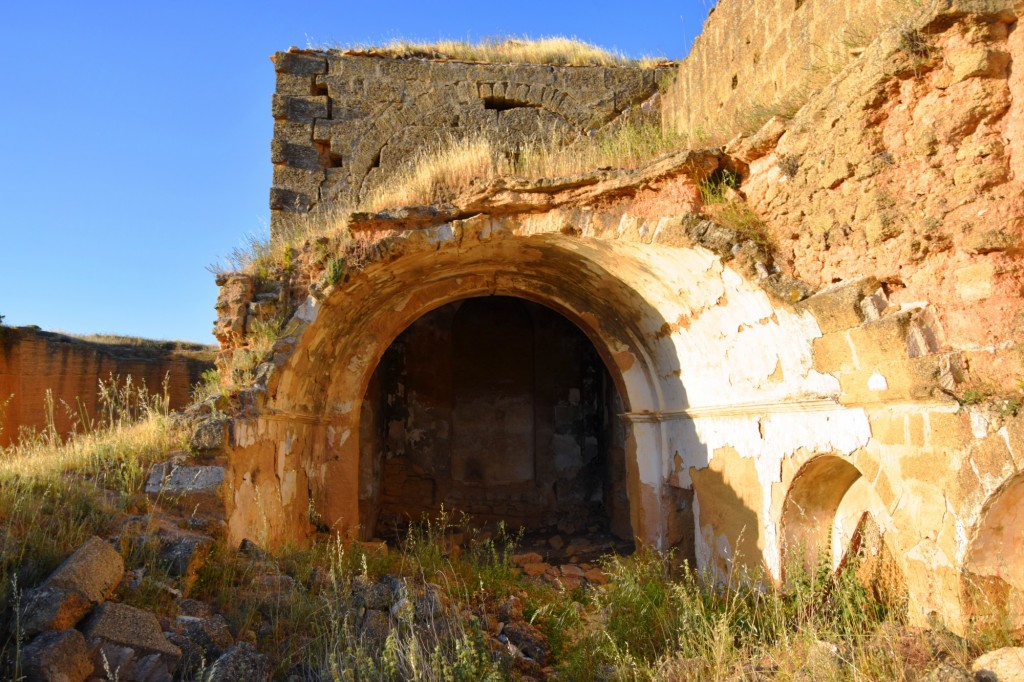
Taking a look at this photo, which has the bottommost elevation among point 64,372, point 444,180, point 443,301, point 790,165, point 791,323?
point 791,323

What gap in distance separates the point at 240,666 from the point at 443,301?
5.02 m

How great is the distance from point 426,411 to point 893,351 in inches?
315

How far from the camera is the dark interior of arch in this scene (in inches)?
432

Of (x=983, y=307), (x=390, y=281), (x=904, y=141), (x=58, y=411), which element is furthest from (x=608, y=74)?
(x=58, y=411)

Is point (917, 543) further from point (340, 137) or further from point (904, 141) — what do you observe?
point (340, 137)

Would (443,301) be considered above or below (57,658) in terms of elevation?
above

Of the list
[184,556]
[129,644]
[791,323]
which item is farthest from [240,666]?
[791,323]

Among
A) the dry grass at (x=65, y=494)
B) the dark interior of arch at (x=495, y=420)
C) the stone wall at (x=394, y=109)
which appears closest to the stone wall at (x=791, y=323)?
the dry grass at (x=65, y=494)

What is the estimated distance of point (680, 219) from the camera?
5285 mm

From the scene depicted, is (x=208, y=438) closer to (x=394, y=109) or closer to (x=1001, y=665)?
(x=1001, y=665)

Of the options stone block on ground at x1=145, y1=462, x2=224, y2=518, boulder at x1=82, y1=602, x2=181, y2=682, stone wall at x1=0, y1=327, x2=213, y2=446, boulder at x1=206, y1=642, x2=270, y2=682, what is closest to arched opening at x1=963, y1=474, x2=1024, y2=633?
boulder at x1=206, y1=642, x2=270, y2=682

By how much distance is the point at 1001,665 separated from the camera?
3.15 meters

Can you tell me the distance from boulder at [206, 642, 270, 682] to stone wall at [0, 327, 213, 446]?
772 centimetres

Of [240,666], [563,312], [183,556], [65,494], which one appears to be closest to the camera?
[240,666]
